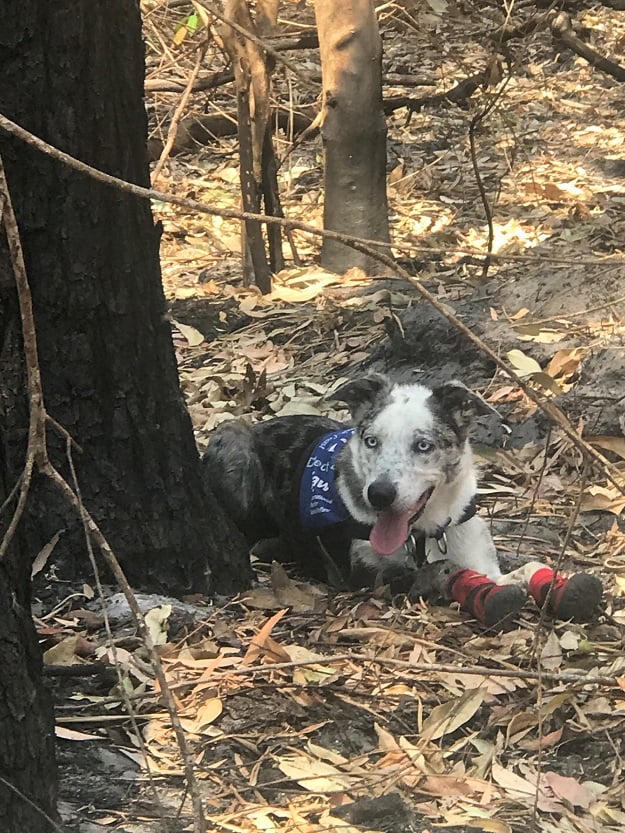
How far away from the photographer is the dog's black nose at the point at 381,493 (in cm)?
452

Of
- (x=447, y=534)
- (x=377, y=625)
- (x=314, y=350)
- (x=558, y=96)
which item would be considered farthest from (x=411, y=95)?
(x=377, y=625)

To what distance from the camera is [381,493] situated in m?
4.52

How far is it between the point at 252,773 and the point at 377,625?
116cm

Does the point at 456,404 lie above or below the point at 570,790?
above

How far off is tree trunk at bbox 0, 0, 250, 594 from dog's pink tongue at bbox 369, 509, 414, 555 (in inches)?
31.8

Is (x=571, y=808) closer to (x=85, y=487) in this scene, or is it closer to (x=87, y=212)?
(x=85, y=487)

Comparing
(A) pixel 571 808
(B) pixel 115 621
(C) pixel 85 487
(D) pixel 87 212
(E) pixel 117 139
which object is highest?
(E) pixel 117 139

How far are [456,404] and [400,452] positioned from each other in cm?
37

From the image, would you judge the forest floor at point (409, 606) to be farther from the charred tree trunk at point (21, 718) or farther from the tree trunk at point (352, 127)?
the tree trunk at point (352, 127)

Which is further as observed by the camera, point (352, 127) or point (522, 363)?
point (352, 127)

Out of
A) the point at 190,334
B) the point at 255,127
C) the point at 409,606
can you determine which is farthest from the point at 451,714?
the point at 255,127

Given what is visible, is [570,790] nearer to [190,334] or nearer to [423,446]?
[423,446]

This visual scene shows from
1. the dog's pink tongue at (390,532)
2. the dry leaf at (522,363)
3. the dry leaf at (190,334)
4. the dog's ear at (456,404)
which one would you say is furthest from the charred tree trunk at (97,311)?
the dry leaf at (190,334)

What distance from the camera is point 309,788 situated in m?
3.05
